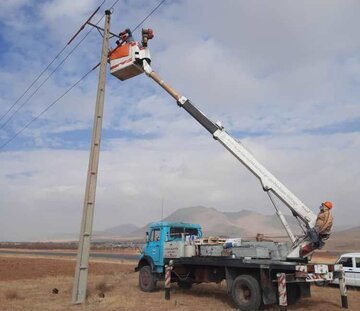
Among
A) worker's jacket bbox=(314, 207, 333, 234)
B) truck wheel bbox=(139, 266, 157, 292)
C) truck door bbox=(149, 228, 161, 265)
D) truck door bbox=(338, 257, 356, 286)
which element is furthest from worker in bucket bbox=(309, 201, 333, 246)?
truck wheel bbox=(139, 266, 157, 292)

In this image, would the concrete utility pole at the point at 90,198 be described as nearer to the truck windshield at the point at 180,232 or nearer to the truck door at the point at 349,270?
the truck windshield at the point at 180,232

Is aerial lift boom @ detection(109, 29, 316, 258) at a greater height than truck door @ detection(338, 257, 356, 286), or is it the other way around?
aerial lift boom @ detection(109, 29, 316, 258)

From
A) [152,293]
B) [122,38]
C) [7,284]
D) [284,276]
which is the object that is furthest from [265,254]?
[7,284]

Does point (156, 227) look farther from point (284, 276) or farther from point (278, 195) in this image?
point (284, 276)

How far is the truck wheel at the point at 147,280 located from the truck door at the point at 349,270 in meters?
8.42

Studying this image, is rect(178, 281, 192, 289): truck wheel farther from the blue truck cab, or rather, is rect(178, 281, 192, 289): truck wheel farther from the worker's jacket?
the worker's jacket

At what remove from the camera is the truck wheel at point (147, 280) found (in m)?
18.4

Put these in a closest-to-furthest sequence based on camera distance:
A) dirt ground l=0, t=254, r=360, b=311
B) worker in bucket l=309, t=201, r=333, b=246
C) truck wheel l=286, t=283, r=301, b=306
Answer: worker in bucket l=309, t=201, r=333, b=246
dirt ground l=0, t=254, r=360, b=311
truck wheel l=286, t=283, r=301, b=306

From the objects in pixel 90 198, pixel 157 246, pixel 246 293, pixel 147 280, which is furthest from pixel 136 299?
pixel 246 293

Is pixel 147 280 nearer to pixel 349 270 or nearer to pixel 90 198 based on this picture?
pixel 90 198

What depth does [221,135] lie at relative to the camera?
16.6m

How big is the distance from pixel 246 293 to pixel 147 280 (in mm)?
5634

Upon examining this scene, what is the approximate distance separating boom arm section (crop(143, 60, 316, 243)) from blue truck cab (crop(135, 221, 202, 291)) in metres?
→ 4.66

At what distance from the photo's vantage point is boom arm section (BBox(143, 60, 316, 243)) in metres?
14.8
